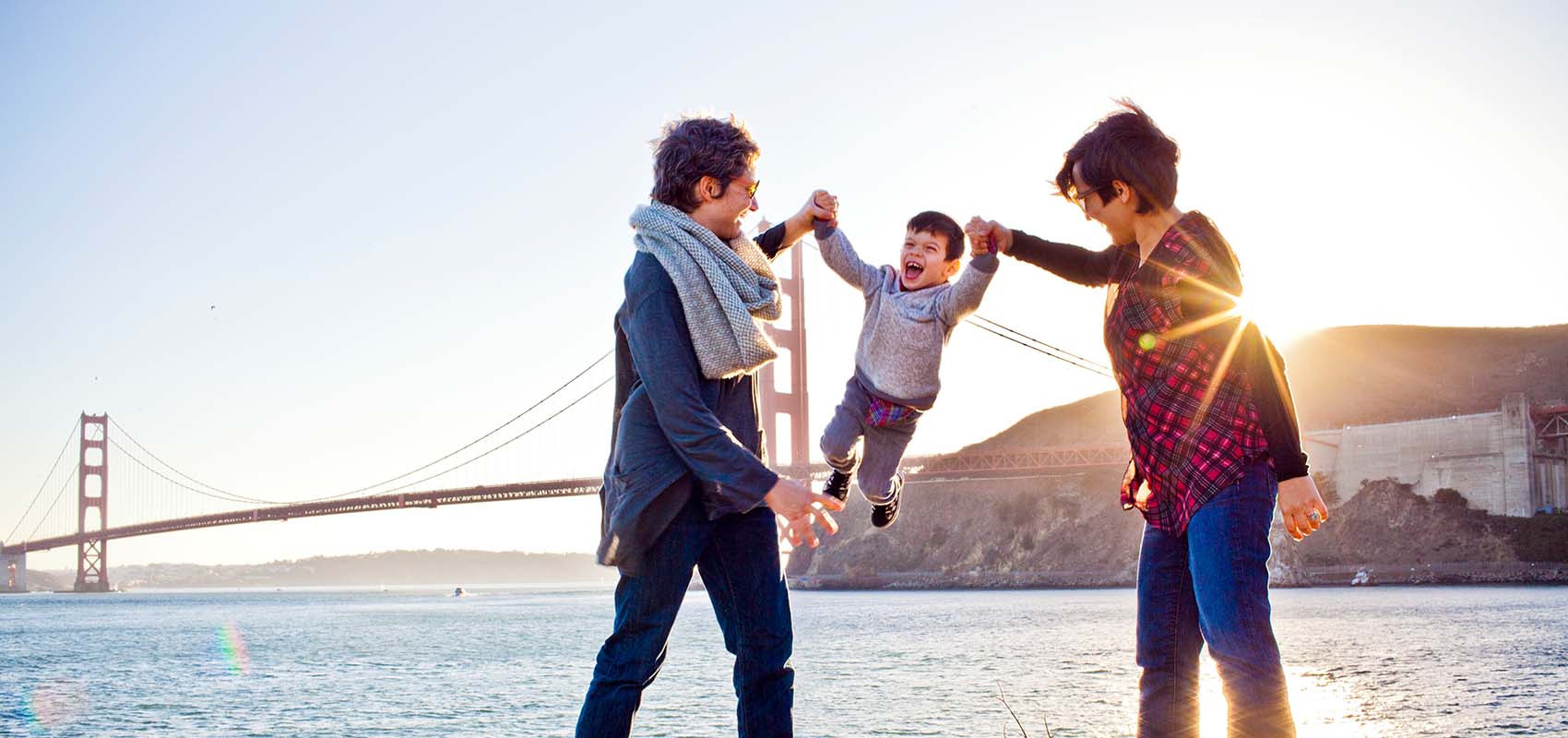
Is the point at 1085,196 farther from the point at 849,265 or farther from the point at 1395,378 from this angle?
the point at 1395,378

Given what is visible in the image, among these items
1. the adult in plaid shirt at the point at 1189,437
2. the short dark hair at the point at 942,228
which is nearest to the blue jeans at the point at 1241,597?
the adult in plaid shirt at the point at 1189,437

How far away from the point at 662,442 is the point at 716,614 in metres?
0.34

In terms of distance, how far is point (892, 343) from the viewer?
8.66 ft

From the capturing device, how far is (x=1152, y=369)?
204 cm

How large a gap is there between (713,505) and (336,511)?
37087 mm

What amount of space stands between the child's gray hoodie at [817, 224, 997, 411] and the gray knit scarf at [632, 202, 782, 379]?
54 centimetres

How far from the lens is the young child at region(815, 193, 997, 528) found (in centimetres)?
259

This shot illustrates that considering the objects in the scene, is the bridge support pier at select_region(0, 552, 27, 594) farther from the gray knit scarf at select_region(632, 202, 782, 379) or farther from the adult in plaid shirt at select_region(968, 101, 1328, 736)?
the adult in plaid shirt at select_region(968, 101, 1328, 736)

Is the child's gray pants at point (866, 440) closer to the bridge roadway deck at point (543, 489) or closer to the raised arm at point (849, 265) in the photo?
the raised arm at point (849, 265)

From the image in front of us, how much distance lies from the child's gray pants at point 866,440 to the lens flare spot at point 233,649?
1712cm

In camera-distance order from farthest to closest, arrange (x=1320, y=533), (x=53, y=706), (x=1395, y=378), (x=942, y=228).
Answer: (x=1395, y=378), (x=1320, y=533), (x=53, y=706), (x=942, y=228)

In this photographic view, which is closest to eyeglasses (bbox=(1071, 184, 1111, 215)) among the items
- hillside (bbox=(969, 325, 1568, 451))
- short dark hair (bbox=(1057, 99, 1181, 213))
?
short dark hair (bbox=(1057, 99, 1181, 213))

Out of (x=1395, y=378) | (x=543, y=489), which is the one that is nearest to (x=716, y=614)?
(x=543, y=489)

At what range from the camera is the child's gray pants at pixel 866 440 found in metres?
2.71
